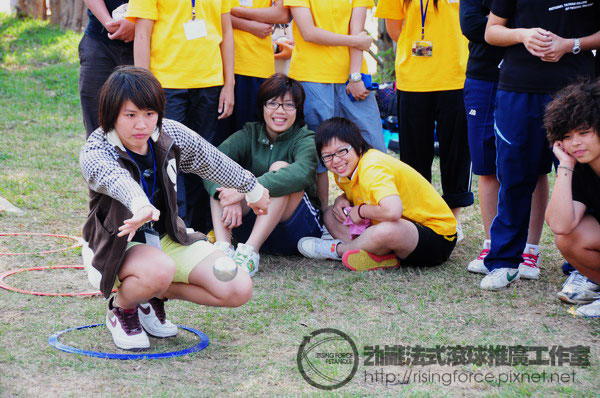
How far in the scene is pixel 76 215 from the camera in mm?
5531

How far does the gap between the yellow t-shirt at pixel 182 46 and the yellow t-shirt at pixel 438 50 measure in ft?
3.75

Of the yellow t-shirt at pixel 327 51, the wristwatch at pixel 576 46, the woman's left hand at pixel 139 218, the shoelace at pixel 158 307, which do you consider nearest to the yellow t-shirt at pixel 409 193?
the yellow t-shirt at pixel 327 51

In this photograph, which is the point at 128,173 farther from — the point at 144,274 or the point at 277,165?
the point at 277,165

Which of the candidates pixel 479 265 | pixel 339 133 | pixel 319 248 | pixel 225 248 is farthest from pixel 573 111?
pixel 225 248

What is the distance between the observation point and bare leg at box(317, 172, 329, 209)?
16.4 ft

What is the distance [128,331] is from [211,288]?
0.38 m

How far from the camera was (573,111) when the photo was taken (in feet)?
11.4

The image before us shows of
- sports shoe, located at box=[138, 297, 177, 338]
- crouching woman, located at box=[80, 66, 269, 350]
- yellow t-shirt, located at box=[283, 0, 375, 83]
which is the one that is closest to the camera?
crouching woman, located at box=[80, 66, 269, 350]

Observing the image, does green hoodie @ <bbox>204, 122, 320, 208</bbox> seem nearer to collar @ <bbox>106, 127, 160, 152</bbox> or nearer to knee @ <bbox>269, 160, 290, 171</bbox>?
knee @ <bbox>269, 160, 290, 171</bbox>

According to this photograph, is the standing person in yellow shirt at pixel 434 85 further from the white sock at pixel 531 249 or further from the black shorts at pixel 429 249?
the white sock at pixel 531 249

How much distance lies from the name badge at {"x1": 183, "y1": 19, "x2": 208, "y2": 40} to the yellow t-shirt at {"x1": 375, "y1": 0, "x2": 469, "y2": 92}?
1.25 metres

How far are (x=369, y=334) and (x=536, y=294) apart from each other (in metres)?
1.06

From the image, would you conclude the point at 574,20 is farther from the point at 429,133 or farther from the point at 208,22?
the point at 208,22

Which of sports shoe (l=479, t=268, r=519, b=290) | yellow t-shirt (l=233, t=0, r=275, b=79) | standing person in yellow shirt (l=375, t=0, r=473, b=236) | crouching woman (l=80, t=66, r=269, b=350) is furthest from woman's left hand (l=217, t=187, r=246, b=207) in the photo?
sports shoe (l=479, t=268, r=519, b=290)
